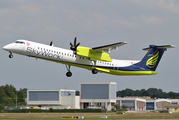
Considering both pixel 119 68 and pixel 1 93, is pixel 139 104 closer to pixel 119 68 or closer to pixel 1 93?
pixel 1 93

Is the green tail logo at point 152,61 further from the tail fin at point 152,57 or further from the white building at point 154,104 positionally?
the white building at point 154,104

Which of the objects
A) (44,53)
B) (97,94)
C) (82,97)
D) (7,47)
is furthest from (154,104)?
(7,47)

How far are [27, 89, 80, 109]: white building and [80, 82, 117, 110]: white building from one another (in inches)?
152

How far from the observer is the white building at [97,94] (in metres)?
99.5

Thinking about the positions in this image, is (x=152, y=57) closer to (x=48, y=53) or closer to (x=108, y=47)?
(x=108, y=47)

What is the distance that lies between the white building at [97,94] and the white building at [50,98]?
3865 mm

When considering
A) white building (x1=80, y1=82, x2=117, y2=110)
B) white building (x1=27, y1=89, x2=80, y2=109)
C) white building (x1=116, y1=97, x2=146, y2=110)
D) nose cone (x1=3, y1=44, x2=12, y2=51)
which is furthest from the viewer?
white building (x1=116, y1=97, x2=146, y2=110)

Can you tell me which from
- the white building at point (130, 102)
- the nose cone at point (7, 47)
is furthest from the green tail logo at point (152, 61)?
the white building at point (130, 102)

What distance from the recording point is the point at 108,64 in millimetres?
39188

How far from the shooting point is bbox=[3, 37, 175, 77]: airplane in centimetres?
3409

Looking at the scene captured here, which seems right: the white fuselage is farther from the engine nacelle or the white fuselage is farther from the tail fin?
the tail fin

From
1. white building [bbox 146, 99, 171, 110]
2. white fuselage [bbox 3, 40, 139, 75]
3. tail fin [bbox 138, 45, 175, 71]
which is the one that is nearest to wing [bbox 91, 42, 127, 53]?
white fuselage [bbox 3, 40, 139, 75]

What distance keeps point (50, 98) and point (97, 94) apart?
16997 millimetres

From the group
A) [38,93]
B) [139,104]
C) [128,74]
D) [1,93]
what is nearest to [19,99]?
[1,93]
